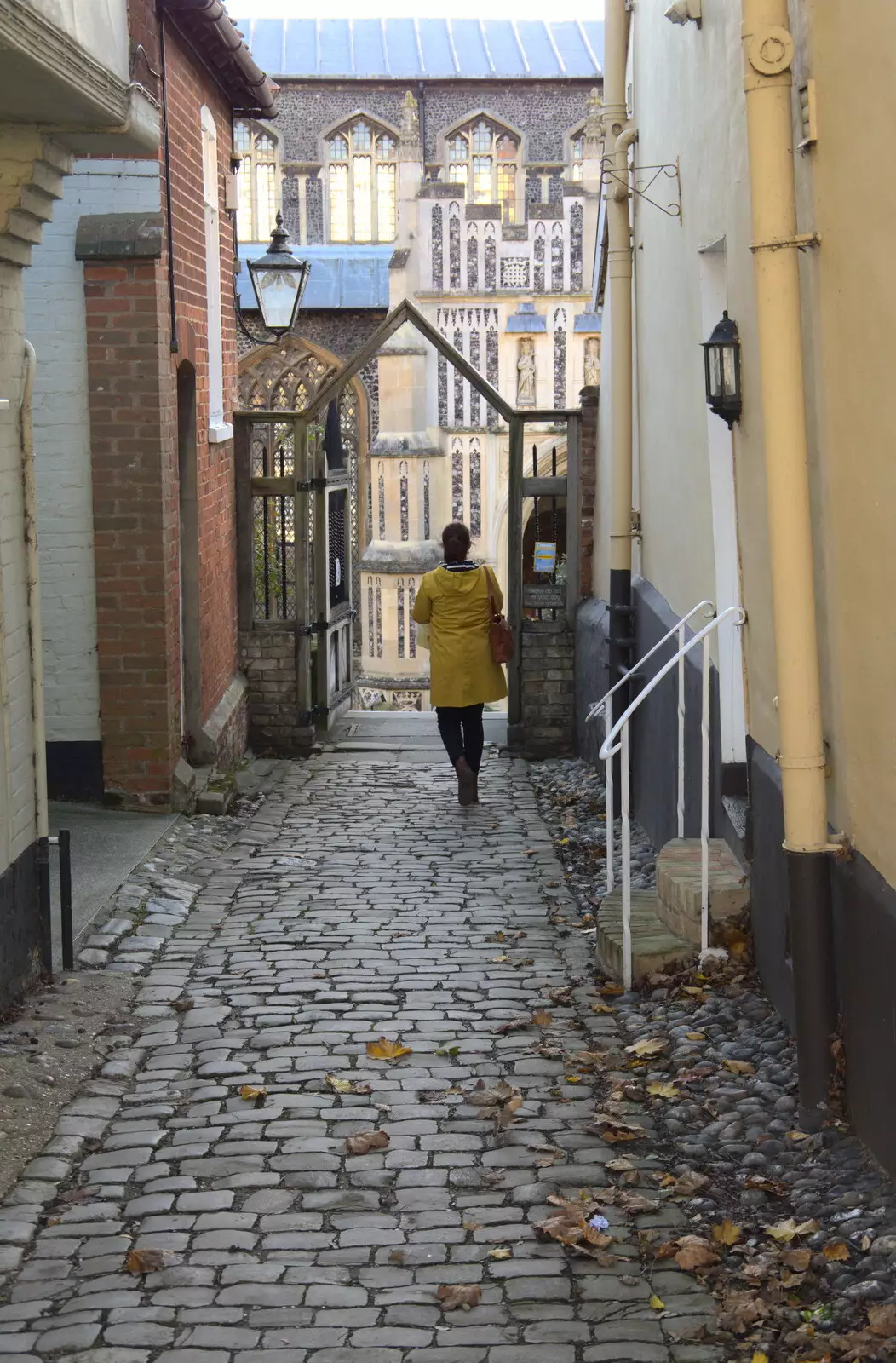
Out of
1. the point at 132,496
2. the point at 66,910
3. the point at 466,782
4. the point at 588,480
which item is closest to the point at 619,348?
the point at 588,480

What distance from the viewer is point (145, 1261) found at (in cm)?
413

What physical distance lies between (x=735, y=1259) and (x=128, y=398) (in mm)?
6838

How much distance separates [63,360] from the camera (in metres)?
9.55

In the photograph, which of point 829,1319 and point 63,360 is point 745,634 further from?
point 63,360

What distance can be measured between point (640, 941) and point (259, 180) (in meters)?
31.5

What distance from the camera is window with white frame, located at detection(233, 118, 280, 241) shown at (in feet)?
115

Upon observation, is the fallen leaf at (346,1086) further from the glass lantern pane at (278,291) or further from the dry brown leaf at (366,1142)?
the glass lantern pane at (278,291)

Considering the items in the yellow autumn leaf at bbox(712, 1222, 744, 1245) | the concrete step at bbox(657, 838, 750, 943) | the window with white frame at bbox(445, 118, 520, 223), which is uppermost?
the window with white frame at bbox(445, 118, 520, 223)

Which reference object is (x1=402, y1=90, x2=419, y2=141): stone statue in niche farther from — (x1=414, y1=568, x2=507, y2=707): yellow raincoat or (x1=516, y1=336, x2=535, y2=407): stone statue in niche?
(x1=414, y1=568, x2=507, y2=707): yellow raincoat

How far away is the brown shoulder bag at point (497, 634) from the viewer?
10.6m

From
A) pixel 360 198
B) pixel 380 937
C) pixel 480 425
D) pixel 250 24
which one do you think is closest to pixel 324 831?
pixel 380 937

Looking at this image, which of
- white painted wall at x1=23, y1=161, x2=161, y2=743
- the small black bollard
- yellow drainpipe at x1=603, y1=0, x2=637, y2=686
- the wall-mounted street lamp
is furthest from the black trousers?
the small black bollard

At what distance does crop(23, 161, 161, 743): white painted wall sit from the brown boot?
2.36 metres

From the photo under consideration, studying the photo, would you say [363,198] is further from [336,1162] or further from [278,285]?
[336,1162]
